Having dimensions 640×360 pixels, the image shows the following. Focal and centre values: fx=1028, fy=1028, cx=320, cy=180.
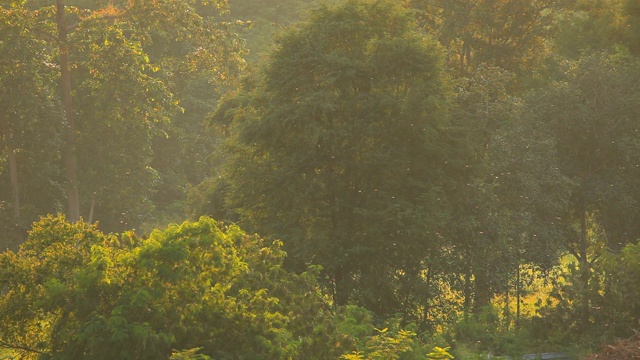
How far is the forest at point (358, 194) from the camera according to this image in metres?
14.1

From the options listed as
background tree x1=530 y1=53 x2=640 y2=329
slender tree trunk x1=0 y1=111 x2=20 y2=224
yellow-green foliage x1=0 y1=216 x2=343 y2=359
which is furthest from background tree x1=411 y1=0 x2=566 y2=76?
yellow-green foliage x1=0 y1=216 x2=343 y2=359

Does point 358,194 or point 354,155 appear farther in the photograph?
point 358,194

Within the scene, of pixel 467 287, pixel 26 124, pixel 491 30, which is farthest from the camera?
pixel 26 124

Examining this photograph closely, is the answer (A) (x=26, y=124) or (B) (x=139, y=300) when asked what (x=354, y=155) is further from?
(A) (x=26, y=124)

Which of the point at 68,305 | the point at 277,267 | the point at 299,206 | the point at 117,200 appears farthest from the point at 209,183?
the point at 68,305

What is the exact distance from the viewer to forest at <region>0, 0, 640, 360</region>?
14086 mm

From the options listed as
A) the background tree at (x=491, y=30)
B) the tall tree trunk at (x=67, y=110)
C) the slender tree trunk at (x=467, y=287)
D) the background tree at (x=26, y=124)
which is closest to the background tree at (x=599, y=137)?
the background tree at (x=491, y=30)

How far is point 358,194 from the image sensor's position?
26375mm

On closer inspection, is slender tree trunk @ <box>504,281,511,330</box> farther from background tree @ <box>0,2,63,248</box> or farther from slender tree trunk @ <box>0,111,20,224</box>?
slender tree trunk @ <box>0,111,20,224</box>

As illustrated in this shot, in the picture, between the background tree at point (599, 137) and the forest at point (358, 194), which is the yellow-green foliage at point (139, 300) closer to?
the forest at point (358, 194)

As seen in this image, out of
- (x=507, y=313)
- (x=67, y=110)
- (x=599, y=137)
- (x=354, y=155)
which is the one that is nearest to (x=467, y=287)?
(x=507, y=313)

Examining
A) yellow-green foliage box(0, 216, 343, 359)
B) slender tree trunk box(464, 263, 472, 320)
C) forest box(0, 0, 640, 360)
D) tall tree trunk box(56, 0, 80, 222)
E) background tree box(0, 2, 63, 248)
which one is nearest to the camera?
yellow-green foliage box(0, 216, 343, 359)

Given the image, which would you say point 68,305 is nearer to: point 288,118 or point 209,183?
point 288,118

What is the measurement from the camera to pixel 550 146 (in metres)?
29.1
